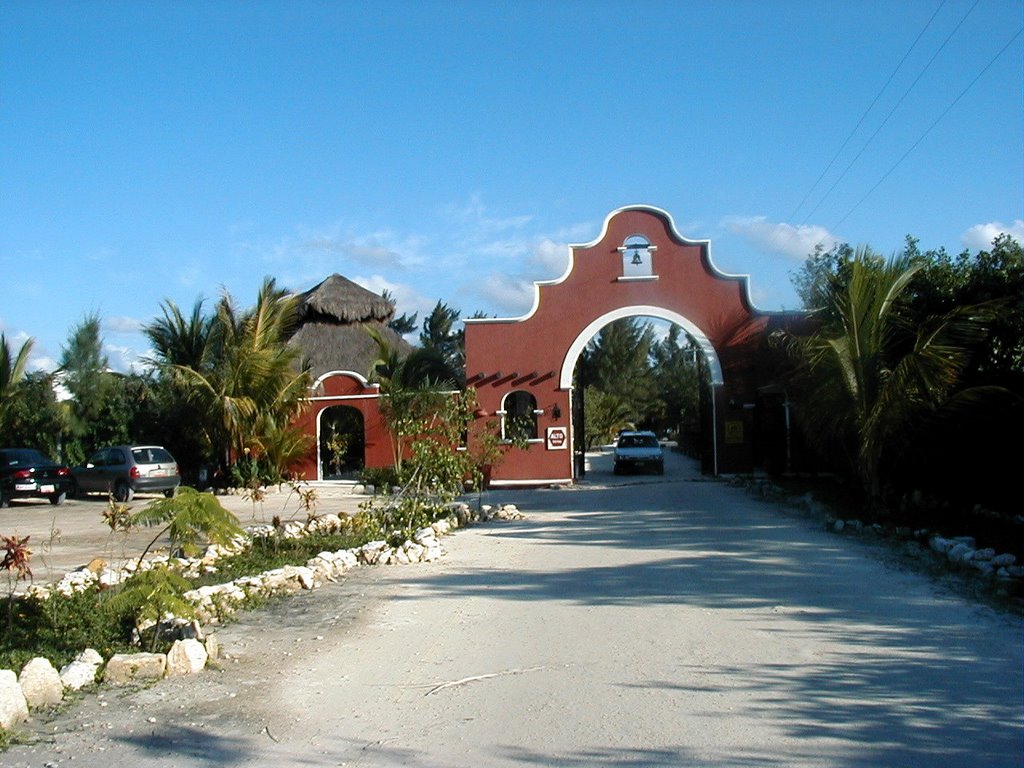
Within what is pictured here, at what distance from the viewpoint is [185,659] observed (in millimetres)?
7605

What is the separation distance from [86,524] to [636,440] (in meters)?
18.2

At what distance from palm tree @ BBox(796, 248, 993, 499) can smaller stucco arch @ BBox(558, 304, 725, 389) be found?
8.58 meters

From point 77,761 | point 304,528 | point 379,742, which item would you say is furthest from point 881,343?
point 77,761

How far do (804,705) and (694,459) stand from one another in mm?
37550

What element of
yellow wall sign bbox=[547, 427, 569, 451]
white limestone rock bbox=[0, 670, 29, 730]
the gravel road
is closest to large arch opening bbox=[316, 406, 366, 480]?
yellow wall sign bbox=[547, 427, 569, 451]

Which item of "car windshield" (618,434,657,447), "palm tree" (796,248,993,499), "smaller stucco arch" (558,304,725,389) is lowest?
"car windshield" (618,434,657,447)

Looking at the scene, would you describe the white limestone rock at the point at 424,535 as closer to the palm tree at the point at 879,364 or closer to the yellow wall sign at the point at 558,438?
the palm tree at the point at 879,364

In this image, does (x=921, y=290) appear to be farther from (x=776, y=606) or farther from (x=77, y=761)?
(x=77, y=761)

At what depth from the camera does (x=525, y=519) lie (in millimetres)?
18719

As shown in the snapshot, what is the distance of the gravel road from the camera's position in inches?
229

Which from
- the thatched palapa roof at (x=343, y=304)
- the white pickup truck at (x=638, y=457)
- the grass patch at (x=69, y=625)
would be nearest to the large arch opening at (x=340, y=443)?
the thatched palapa roof at (x=343, y=304)

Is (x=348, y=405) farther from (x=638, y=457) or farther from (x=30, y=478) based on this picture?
(x=638, y=457)

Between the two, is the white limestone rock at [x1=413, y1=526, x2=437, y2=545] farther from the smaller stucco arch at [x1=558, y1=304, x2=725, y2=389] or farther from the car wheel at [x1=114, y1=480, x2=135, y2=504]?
the car wheel at [x1=114, y1=480, x2=135, y2=504]

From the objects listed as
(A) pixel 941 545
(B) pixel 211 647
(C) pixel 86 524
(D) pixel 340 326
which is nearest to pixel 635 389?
(D) pixel 340 326
